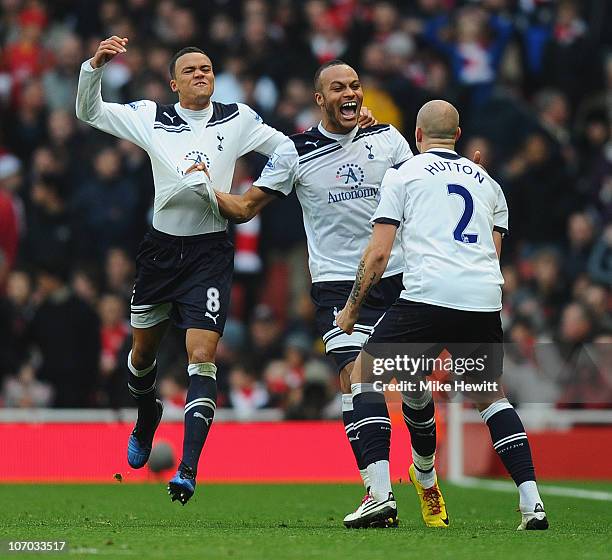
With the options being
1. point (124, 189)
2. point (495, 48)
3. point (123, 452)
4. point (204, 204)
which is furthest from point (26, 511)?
point (495, 48)

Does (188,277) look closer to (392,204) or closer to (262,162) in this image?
(392,204)

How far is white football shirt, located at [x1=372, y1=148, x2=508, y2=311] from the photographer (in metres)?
7.69

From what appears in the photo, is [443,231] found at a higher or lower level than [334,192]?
lower

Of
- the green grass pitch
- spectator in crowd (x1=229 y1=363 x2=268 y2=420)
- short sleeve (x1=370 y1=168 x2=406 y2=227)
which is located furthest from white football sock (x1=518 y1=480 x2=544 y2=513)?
spectator in crowd (x1=229 y1=363 x2=268 y2=420)

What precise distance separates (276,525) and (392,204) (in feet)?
6.67

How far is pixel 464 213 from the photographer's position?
25.5 ft

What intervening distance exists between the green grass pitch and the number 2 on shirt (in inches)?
59.9

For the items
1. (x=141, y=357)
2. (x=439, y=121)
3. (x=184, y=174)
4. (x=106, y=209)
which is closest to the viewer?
(x=439, y=121)

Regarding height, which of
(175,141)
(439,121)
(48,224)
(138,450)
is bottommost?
(138,450)

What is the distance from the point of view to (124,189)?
16.2m

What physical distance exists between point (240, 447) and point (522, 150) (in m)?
4.77

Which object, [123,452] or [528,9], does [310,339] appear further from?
[528,9]

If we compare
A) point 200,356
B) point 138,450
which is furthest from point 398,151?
point 138,450

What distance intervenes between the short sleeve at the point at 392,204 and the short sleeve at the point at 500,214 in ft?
Result: 1.88
